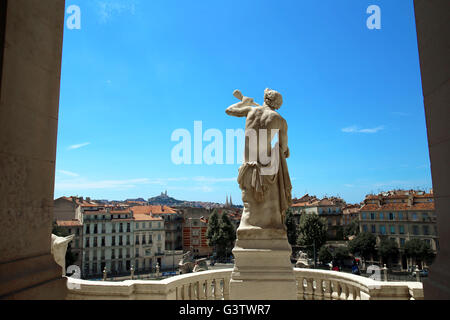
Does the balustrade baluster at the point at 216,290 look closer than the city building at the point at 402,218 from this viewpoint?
Yes

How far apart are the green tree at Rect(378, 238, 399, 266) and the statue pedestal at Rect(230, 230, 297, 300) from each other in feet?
157

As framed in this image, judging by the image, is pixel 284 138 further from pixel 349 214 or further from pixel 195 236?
pixel 349 214

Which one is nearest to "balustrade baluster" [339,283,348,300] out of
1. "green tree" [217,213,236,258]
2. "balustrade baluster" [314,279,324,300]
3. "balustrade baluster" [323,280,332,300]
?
"balustrade baluster" [323,280,332,300]

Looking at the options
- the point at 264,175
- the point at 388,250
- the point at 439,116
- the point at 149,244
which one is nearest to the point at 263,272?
the point at 264,175

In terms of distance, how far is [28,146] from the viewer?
8.77ft

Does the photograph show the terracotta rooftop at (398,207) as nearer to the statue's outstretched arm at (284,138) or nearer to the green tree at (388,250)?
the green tree at (388,250)

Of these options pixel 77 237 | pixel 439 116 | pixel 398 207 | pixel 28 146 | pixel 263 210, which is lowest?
pixel 77 237

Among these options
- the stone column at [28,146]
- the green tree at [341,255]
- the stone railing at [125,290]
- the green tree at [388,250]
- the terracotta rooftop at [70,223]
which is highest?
the stone column at [28,146]

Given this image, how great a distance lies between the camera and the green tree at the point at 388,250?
4597 cm

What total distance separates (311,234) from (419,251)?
15.7 metres

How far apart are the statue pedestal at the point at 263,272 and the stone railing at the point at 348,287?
60.3 inches

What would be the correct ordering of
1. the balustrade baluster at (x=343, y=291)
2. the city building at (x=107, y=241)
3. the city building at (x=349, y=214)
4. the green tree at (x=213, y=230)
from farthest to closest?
the city building at (x=349, y=214)
the green tree at (x=213, y=230)
the city building at (x=107, y=241)
the balustrade baluster at (x=343, y=291)

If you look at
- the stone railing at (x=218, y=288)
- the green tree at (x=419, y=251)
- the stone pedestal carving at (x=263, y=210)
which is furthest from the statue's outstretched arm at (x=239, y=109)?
the green tree at (x=419, y=251)
